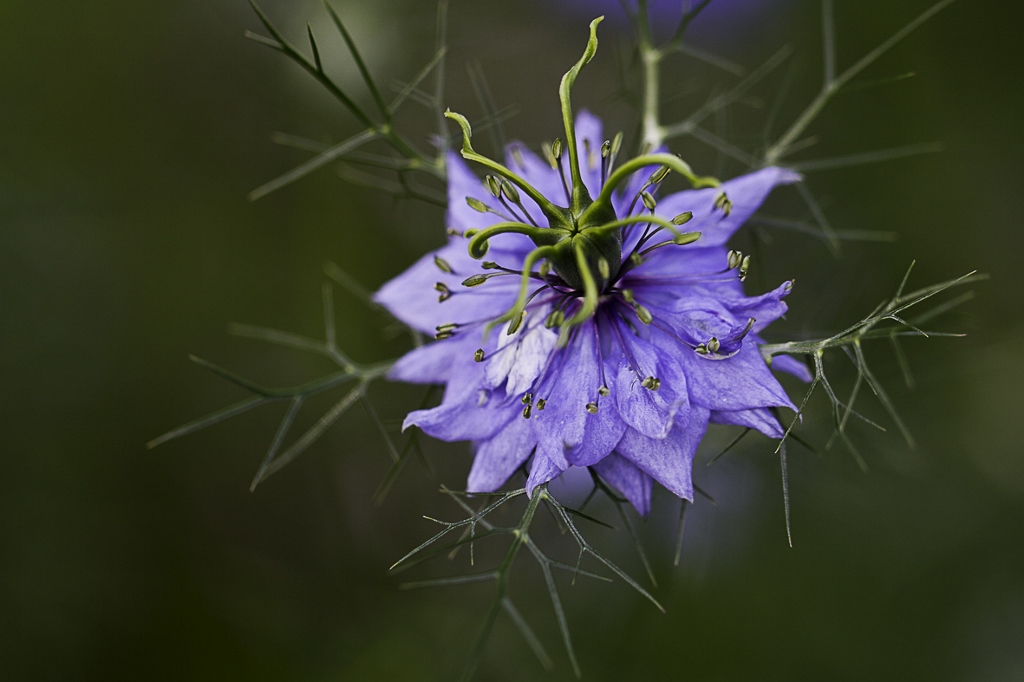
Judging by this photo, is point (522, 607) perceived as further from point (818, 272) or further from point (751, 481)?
point (818, 272)

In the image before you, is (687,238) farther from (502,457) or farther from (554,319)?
(502,457)

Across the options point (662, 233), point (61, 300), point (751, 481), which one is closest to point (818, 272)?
point (751, 481)

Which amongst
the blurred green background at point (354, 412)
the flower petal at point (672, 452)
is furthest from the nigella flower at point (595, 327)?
the blurred green background at point (354, 412)

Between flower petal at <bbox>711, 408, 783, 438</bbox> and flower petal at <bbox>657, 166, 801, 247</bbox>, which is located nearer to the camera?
flower petal at <bbox>711, 408, 783, 438</bbox>

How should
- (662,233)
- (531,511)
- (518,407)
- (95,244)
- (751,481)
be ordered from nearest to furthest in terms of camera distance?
(531,511), (518,407), (662,233), (751,481), (95,244)

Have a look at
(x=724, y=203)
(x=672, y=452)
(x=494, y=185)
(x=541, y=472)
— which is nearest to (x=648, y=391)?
(x=672, y=452)

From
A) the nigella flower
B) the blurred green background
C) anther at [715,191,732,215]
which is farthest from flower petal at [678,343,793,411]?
the blurred green background

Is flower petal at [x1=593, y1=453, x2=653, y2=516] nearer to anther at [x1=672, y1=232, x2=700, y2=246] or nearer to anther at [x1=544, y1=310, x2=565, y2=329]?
anther at [x1=544, y1=310, x2=565, y2=329]
